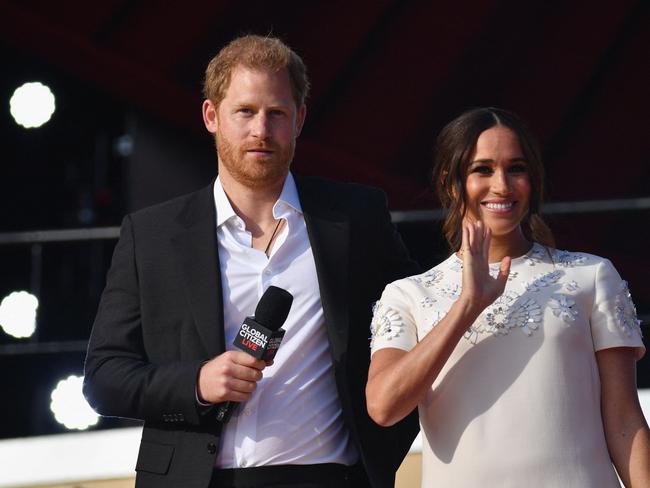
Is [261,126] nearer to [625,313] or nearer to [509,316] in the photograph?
[509,316]

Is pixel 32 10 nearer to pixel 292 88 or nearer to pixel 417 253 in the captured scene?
pixel 417 253

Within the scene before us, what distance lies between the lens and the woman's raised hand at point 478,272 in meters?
1.53

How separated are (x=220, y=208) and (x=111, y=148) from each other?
171 inches

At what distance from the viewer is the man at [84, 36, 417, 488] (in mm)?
1828

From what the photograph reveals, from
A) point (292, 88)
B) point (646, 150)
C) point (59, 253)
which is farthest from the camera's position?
point (59, 253)

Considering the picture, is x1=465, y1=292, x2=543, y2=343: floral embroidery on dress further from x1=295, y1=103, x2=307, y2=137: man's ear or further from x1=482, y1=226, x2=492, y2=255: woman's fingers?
x1=295, y1=103, x2=307, y2=137: man's ear

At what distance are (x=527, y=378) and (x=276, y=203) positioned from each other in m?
0.66

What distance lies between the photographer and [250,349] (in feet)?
5.40

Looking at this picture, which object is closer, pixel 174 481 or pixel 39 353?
pixel 174 481

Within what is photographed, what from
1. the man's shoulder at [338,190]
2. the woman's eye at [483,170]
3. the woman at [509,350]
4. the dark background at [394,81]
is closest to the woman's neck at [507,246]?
the woman at [509,350]

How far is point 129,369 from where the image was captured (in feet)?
6.09

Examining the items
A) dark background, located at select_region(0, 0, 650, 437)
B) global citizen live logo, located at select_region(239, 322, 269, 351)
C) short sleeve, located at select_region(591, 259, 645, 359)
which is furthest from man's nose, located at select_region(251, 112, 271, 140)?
dark background, located at select_region(0, 0, 650, 437)

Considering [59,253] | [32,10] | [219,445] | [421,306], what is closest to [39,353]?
[32,10]

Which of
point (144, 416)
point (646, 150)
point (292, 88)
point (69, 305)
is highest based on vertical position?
point (646, 150)
